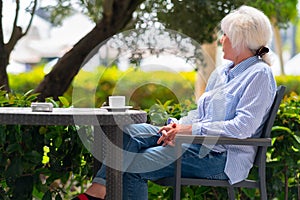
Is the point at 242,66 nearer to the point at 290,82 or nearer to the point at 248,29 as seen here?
the point at 248,29

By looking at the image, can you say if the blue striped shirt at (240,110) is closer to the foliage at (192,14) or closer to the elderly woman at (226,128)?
the elderly woman at (226,128)

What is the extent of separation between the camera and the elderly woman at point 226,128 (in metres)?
3.15

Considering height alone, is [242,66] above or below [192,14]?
below

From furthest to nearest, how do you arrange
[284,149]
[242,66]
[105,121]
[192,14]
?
[192,14] → [284,149] → [242,66] → [105,121]

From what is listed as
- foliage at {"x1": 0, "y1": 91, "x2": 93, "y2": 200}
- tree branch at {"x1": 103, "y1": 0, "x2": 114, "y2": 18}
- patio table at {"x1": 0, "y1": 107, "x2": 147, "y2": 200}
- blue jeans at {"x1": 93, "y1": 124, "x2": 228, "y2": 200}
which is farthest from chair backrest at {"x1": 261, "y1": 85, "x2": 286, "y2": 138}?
tree branch at {"x1": 103, "y1": 0, "x2": 114, "y2": 18}

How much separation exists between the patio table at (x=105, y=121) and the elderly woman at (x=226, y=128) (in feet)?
0.35

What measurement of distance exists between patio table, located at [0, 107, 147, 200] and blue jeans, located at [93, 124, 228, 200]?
0.11 metres

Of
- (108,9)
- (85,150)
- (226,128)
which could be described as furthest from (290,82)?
(226,128)

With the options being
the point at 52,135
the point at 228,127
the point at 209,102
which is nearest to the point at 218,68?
the point at 209,102

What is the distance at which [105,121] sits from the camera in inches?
116

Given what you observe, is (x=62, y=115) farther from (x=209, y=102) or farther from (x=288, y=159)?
(x=288, y=159)

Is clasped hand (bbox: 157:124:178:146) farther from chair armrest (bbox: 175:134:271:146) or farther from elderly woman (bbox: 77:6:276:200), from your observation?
chair armrest (bbox: 175:134:271:146)

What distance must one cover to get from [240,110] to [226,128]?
0.33 ft

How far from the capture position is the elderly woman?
3.15m
